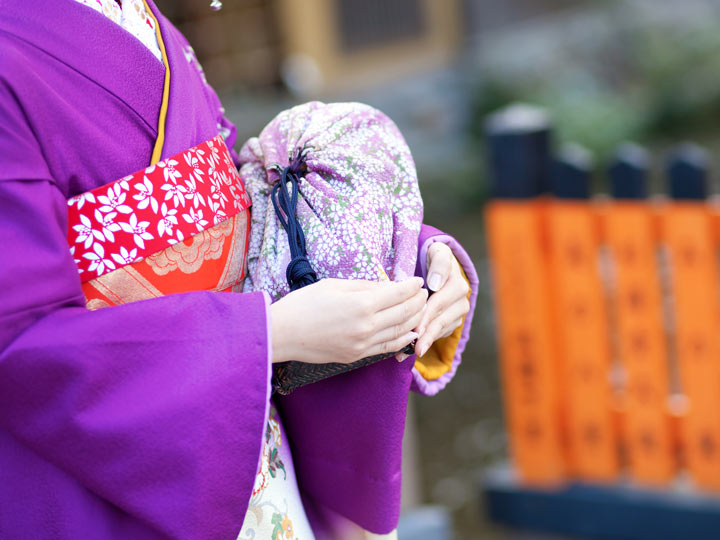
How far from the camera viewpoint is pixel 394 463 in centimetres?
129

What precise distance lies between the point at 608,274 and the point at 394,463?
8.18 ft

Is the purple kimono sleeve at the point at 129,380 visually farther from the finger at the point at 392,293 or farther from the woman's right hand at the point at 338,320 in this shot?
the finger at the point at 392,293

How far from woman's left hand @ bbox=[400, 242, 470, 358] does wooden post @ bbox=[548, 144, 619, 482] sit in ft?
6.10

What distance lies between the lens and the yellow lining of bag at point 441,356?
135cm

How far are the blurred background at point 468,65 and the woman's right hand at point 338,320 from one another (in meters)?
6.16

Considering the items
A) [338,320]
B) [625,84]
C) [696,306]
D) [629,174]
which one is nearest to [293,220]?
[338,320]

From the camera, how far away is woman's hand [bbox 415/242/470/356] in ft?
3.94

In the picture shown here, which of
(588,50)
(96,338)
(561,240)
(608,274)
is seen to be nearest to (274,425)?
(96,338)

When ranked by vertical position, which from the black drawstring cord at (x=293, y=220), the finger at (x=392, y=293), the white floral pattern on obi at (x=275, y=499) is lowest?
the white floral pattern on obi at (x=275, y=499)

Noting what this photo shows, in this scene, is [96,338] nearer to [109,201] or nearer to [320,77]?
[109,201]

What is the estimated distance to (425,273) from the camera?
50.1 inches

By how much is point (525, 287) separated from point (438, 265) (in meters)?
1.96

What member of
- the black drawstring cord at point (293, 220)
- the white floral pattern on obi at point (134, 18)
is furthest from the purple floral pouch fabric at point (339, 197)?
the white floral pattern on obi at point (134, 18)

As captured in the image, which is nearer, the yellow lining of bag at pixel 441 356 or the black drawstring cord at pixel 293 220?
the black drawstring cord at pixel 293 220
